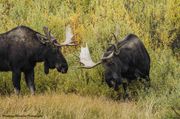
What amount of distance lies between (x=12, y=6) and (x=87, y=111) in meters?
10.3

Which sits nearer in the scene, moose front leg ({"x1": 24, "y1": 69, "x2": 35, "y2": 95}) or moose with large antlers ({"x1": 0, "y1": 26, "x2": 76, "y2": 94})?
moose with large antlers ({"x1": 0, "y1": 26, "x2": 76, "y2": 94})

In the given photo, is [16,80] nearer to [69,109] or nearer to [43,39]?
[43,39]

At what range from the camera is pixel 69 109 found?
11.3 metres

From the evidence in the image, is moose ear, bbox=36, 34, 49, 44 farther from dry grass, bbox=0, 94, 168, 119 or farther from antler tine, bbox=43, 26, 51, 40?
dry grass, bbox=0, 94, 168, 119

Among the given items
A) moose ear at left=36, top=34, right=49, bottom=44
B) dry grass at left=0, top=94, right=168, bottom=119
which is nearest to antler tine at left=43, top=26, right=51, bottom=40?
moose ear at left=36, top=34, right=49, bottom=44

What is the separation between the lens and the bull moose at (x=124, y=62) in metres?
13.1

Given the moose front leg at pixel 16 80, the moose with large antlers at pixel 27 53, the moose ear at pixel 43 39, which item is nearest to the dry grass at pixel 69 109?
the moose front leg at pixel 16 80

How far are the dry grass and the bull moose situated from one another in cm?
98

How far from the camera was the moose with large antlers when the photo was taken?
43.3ft

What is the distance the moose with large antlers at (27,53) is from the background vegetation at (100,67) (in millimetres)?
610

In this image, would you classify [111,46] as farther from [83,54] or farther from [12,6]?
[12,6]

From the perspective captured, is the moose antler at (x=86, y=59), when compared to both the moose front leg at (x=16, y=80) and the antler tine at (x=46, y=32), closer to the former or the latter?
the antler tine at (x=46, y=32)

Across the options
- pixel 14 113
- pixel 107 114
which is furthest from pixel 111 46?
pixel 14 113

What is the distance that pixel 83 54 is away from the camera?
521 inches
